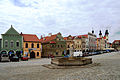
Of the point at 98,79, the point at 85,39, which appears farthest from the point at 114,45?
the point at 98,79

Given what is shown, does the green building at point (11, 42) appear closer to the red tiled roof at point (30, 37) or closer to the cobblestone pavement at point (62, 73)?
the red tiled roof at point (30, 37)

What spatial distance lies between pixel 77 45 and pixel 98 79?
60107 millimetres

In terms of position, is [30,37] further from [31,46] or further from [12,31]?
[12,31]

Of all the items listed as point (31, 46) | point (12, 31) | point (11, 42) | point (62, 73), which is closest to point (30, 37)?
point (31, 46)

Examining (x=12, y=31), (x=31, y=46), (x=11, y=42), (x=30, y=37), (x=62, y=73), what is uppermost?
(x=12, y=31)

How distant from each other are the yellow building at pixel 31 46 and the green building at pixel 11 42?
5.88 ft

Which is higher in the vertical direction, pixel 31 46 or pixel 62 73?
pixel 31 46

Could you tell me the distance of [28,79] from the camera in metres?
9.89

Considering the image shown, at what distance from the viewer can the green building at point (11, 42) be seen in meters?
44.9

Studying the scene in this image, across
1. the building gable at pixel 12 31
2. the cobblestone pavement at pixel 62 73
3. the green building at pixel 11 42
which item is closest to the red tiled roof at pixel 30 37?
the green building at pixel 11 42

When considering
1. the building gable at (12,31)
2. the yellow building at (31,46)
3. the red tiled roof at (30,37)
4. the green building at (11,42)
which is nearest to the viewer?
the green building at (11,42)

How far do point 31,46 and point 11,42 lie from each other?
7.02 metres

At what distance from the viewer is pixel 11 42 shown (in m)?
46.3

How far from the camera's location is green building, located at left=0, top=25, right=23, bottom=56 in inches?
1769
